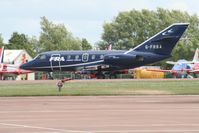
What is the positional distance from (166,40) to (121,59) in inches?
171

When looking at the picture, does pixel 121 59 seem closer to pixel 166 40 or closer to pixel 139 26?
pixel 166 40

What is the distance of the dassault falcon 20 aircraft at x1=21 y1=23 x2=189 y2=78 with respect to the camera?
64.6 metres

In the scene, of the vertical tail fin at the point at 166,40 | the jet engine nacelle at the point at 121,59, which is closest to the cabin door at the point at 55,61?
the jet engine nacelle at the point at 121,59

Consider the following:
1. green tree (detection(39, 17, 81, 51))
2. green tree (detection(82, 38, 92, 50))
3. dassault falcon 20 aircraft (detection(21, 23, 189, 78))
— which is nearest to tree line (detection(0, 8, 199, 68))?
green tree (detection(39, 17, 81, 51))

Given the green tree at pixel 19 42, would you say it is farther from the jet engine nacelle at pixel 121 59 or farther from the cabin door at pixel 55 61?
the jet engine nacelle at pixel 121 59

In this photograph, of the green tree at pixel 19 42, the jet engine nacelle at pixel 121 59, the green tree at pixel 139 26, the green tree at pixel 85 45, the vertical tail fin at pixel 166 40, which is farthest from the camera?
the green tree at pixel 85 45

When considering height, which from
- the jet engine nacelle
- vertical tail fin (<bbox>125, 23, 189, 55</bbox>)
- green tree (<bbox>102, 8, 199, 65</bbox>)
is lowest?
the jet engine nacelle

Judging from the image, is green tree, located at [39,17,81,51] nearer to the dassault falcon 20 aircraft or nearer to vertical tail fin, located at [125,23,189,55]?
the dassault falcon 20 aircraft

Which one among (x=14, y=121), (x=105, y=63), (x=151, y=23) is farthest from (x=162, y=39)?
(x=151, y=23)

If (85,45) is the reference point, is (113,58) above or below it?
below

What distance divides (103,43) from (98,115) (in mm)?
116733

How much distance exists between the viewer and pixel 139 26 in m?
139

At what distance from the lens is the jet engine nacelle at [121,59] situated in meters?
64.8

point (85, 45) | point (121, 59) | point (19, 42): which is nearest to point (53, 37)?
point (19, 42)
